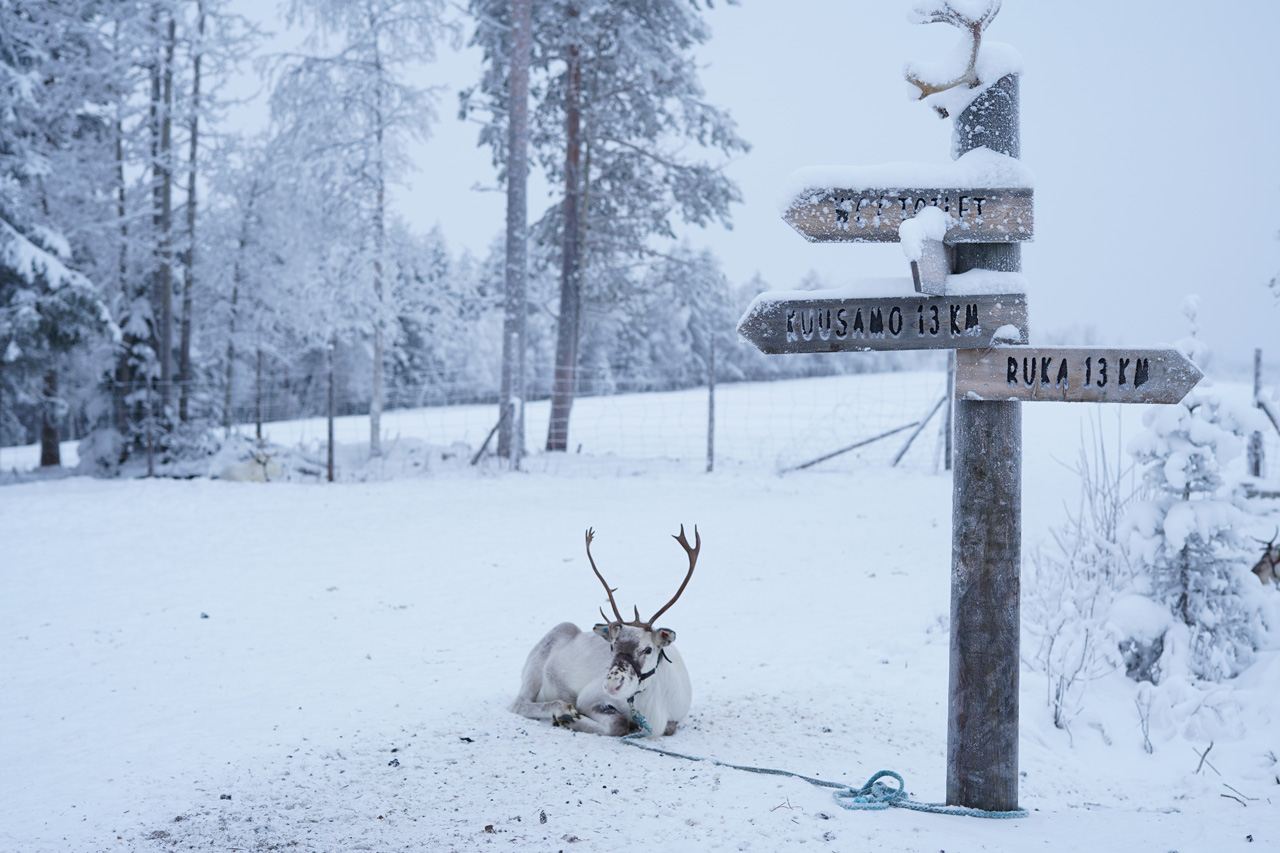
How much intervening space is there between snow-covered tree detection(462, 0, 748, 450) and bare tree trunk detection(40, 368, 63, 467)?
10103mm

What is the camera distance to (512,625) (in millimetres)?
6508

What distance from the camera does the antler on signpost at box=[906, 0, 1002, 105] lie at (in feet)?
9.57

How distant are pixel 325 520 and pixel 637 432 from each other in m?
10.7

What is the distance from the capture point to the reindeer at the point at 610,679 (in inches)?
163

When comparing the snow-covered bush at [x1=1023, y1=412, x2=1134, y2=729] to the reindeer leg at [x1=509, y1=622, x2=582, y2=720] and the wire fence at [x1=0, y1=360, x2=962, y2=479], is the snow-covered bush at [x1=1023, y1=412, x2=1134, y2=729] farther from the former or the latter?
the wire fence at [x1=0, y1=360, x2=962, y2=479]

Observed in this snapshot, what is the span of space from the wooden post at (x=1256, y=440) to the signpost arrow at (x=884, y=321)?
9.90 m

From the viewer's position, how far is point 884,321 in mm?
3119

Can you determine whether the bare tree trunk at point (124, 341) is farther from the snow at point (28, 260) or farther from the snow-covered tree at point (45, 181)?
the snow at point (28, 260)

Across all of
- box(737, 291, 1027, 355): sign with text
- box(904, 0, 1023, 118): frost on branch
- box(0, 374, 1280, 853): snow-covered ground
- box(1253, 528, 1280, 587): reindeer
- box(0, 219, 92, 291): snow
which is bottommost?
box(0, 374, 1280, 853): snow-covered ground

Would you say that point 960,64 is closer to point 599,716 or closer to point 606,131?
point 599,716

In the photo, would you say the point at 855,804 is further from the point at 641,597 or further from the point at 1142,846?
the point at 641,597

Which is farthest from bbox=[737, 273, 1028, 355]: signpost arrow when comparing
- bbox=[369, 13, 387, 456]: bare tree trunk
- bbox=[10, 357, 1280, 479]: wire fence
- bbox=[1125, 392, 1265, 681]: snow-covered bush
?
bbox=[369, 13, 387, 456]: bare tree trunk

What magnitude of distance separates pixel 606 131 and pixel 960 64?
43.1ft

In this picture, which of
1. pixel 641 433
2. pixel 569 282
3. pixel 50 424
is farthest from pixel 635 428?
pixel 50 424
